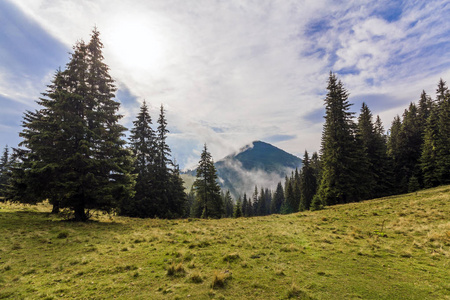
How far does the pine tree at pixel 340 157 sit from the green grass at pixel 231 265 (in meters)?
17.0

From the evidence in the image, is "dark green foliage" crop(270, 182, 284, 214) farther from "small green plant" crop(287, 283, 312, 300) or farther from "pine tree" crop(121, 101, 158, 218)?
"small green plant" crop(287, 283, 312, 300)

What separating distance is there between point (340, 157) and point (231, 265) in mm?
28201

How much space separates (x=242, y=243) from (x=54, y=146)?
1797cm

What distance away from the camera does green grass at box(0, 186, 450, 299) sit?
5629mm

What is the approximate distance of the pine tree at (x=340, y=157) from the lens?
2931 cm

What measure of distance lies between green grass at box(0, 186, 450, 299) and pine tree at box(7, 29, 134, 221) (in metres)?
3.42

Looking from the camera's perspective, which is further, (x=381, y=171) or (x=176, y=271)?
(x=381, y=171)

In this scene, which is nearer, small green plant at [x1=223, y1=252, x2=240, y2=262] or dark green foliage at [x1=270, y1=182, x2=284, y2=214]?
small green plant at [x1=223, y1=252, x2=240, y2=262]

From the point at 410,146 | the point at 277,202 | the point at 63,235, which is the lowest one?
the point at 277,202

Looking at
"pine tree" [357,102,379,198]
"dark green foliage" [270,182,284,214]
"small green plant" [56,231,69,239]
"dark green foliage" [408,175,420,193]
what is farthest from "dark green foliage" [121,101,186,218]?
"dark green foliage" [270,182,284,214]

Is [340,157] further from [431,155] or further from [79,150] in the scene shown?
[79,150]

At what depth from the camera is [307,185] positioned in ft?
191

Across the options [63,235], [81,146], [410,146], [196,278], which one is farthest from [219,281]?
[410,146]

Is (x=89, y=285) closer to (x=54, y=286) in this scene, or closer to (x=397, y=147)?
(x=54, y=286)
